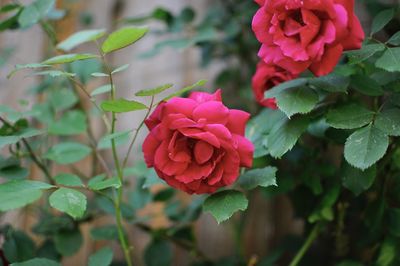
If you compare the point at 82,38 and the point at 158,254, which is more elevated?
the point at 82,38

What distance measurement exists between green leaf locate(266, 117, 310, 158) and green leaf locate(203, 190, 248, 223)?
7 cm

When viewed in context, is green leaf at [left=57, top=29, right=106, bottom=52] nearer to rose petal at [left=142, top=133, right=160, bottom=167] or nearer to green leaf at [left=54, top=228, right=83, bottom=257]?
rose petal at [left=142, top=133, right=160, bottom=167]

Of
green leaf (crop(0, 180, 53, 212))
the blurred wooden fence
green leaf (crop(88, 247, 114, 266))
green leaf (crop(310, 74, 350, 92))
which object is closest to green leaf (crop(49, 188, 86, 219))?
green leaf (crop(0, 180, 53, 212))

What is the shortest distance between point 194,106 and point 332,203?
0.31m

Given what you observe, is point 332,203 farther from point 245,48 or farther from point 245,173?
point 245,48

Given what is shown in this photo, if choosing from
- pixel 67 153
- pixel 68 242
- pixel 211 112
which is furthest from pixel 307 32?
pixel 68 242

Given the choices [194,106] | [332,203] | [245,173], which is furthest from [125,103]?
[332,203]

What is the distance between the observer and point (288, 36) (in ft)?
1.93

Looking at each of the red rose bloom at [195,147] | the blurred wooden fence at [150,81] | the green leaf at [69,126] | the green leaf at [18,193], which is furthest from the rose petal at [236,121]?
the blurred wooden fence at [150,81]

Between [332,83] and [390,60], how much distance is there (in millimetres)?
82

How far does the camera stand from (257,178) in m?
0.64

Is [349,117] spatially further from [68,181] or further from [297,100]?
[68,181]

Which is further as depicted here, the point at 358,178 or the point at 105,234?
the point at 105,234

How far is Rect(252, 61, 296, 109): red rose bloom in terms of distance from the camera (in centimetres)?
73
